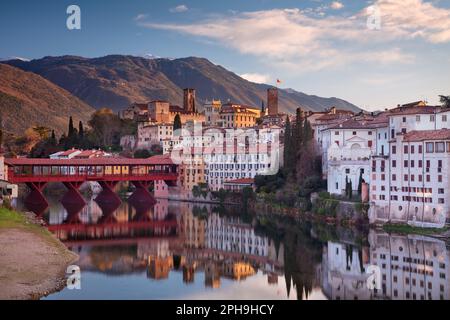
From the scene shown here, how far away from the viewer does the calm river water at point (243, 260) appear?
1137 inches

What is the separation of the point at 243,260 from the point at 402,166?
15.7 meters

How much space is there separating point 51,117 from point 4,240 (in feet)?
552

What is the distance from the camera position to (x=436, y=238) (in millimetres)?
40844

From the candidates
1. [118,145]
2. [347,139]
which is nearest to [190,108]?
[118,145]

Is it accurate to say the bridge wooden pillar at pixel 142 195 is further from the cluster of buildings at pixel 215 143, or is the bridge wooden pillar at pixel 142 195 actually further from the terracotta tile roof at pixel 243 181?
the terracotta tile roof at pixel 243 181

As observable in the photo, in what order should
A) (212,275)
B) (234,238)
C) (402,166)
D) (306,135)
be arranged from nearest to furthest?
(212,275) < (402,166) < (234,238) < (306,135)

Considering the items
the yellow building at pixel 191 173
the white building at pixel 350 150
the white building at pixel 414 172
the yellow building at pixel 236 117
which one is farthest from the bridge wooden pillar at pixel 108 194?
the yellow building at pixel 236 117

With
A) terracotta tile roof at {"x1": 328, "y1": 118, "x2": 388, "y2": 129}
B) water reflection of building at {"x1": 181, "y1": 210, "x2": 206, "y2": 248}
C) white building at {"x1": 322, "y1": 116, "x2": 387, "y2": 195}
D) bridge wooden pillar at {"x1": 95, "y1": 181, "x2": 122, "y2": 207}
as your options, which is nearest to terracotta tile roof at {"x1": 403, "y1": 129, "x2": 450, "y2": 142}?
white building at {"x1": 322, "y1": 116, "x2": 387, "y2": 195}

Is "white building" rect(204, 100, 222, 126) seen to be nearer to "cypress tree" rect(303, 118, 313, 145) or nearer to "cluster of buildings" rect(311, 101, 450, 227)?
"cypress tree" rect(303, 118, 313, 145)

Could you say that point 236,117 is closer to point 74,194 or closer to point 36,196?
point 74,194

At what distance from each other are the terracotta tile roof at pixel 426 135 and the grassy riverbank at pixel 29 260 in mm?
A: 25669

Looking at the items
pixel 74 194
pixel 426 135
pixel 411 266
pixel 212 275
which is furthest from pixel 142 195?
pixel 411 266

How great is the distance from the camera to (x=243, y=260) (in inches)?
1518

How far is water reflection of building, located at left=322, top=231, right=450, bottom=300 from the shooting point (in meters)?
28.0
